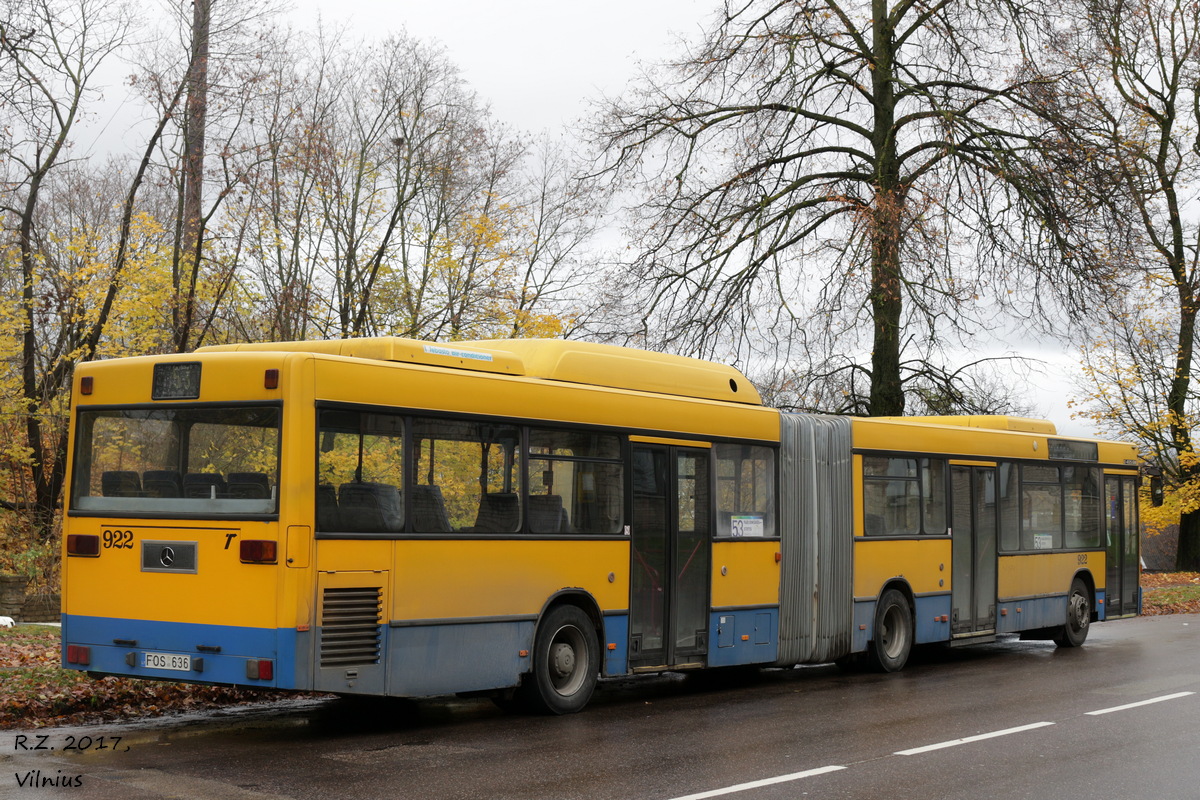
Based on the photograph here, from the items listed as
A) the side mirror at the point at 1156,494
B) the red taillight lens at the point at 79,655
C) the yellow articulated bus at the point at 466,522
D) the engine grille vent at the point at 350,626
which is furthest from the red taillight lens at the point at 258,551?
the side mirror at the point at 1156,494

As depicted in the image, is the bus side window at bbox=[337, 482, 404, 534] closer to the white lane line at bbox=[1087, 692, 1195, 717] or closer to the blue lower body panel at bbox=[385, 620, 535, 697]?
the blue lower body panel at bbox=[385, 620, 535, 697]

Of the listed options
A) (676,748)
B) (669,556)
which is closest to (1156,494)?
(669,556)

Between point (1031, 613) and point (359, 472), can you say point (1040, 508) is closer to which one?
point (1031, 613)

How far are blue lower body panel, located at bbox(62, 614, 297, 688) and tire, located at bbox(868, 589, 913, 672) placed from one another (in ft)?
27.5

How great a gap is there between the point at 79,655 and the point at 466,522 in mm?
3042

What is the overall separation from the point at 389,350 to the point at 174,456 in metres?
1.77

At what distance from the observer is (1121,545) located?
20.3 meters

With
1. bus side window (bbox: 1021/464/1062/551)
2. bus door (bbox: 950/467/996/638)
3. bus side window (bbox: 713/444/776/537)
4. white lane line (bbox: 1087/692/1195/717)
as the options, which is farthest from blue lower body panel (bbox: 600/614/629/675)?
bus side window (bbox: 1021/464/1062/551)

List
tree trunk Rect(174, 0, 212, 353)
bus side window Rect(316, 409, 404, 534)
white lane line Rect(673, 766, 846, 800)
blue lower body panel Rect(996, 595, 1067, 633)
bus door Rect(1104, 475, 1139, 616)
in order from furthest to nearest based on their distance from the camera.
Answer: tree trunk Rect(174, 0, 212, 353) → bus door Rect(1104, 475, 1139, 616) → blue lower body panel Rect(996, 595, 1067, 633) → bus side window Rect(316, 409, 404, 534) → white lane line Rect(673, 766, 846, 800)

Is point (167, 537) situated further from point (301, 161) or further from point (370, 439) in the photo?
point (301, 161)

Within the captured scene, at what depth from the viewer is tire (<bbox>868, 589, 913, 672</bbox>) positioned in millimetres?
15617

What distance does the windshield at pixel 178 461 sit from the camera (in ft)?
30.9

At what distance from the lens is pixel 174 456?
9.88 meters

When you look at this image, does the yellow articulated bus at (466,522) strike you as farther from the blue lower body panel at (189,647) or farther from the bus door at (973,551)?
the bus door at (973,551)
